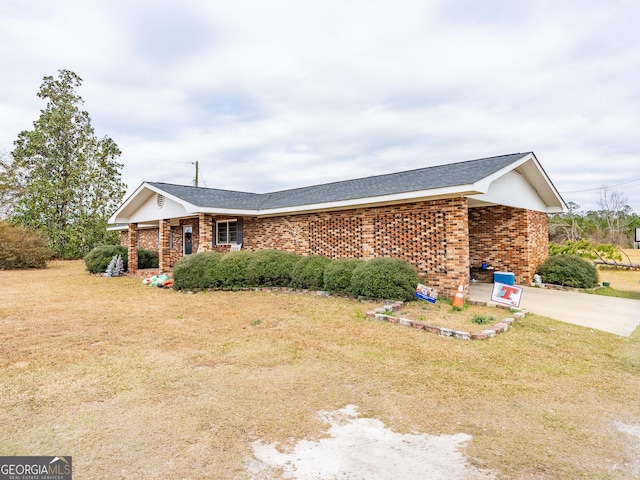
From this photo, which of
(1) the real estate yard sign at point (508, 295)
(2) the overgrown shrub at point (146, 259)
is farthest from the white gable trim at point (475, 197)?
(2) the overgrown shrub at point (146, 259)

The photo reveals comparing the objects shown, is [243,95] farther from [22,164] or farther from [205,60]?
[22,164]

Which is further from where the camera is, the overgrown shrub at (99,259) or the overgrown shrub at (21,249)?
the overgrown shrub at (21,249)

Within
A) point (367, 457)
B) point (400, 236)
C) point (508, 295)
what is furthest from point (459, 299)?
point (367, 457)

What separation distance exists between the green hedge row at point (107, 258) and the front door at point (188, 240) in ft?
9.11

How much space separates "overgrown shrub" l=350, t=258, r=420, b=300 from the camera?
8.70 meters

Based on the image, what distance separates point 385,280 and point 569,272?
289 inches

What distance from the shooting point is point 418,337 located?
234 inches

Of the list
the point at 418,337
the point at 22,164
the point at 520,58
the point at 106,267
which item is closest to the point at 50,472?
the point at 418,337

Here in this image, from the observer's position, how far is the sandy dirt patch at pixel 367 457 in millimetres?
2467

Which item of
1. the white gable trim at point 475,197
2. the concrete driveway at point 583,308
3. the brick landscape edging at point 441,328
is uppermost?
the white gable trim at point 475,197

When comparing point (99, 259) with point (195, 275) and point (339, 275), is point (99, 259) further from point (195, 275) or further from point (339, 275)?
point (339, 275)

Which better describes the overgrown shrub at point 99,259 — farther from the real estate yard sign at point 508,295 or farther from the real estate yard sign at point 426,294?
the real estate yard sign at point 508,295

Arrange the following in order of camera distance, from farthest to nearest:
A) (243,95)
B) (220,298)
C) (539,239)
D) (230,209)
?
(243,95) → (230,209) → (539,239) → (220,298)

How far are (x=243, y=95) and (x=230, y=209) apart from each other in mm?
5451
